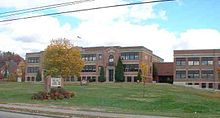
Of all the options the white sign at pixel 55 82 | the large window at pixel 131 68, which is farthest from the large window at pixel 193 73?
the white sign at pixel 55 82

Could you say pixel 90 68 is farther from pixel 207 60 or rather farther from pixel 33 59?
pixel 207 60

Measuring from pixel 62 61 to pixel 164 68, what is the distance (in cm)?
4971

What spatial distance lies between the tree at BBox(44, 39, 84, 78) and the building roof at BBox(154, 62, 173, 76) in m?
45.4

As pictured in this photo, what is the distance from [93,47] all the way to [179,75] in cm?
2446

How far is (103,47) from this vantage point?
370 ft

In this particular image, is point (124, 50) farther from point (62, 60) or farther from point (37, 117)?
point (37, 117)

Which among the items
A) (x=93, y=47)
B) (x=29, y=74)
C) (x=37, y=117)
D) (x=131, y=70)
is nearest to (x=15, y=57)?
(x=29, y=74)

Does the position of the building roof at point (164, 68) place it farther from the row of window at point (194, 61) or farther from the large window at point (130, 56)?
the large window at point (130, 56)

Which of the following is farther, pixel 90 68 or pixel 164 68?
pixel 164 68

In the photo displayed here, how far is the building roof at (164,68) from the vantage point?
386 feet

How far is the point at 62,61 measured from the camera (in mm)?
75250

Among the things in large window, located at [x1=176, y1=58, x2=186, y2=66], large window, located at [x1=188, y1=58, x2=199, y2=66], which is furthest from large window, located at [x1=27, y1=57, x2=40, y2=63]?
large window, located at [x1=188, y1=58, x2=199, y2=66]

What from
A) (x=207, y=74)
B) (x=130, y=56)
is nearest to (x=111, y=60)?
(x=130, y=56)

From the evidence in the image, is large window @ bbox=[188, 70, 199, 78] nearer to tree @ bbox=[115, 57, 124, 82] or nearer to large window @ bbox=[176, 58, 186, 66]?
large window @ bbox=[176, 58, 186, 66]
